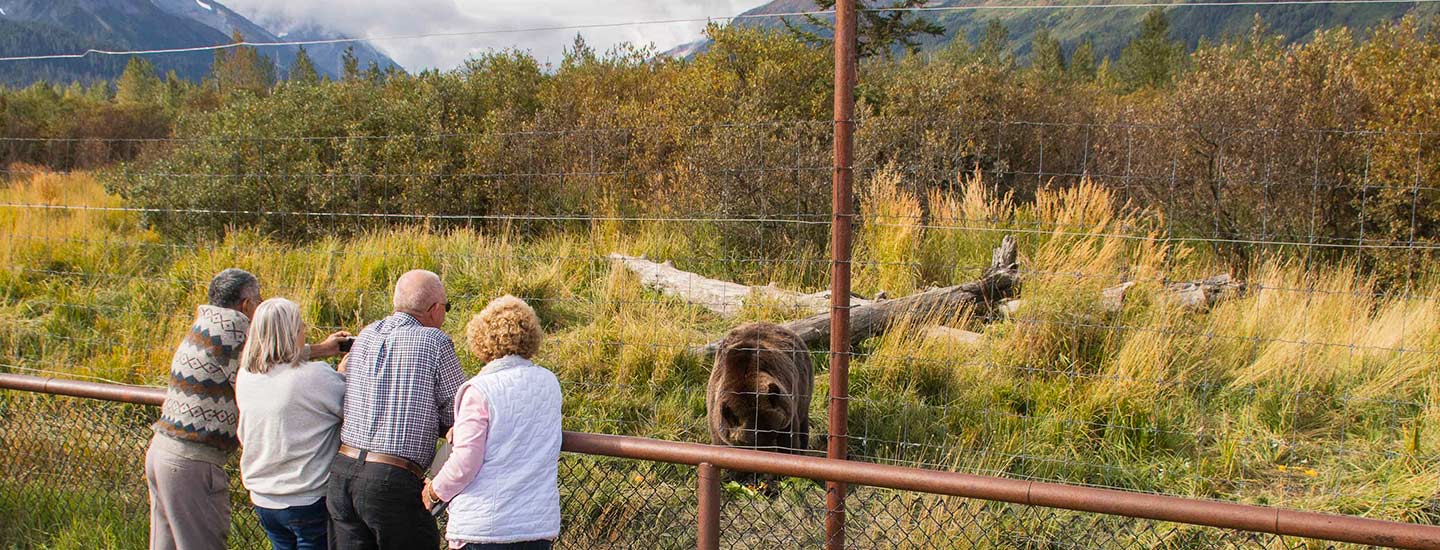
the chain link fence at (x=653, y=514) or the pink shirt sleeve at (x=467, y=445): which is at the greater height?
the pink shirt sleeve at (x=467, y=445)

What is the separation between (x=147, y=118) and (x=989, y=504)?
101 ft

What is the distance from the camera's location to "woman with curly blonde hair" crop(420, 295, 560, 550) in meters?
2.81

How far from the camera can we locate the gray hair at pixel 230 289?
3373 millimetres

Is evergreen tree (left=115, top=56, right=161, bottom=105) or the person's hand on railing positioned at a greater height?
evergreen tree (left=115, top=56, right=161, bottom=105)

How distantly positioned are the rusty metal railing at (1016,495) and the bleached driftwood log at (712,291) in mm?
4139

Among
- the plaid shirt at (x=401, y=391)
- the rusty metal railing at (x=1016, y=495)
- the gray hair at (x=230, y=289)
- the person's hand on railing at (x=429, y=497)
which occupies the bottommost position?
the person's hand on railing at (x=429, y=497)

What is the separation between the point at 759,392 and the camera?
5.11 m

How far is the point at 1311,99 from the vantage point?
→ 10.4 meters

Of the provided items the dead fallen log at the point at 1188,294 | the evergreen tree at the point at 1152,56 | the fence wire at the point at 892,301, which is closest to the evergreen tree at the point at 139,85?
the fence wire at the point at 892,301

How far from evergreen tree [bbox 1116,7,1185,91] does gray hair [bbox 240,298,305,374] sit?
40739 millimetres

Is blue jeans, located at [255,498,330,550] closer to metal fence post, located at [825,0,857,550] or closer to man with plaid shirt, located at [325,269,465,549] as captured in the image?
man with plaid shirt, located at [325,269,465,549]

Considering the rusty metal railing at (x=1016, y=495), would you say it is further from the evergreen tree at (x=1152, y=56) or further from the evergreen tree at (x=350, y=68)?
the evergreen tree at (x=1152, y=56)

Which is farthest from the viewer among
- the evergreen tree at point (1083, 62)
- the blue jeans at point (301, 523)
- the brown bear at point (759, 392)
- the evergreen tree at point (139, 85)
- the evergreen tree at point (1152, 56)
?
the evergreen tree at point (1083, 62)

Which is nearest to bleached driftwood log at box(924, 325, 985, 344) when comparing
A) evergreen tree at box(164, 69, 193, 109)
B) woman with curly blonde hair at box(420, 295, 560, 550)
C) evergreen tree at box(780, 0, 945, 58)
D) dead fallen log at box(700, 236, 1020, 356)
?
dead fallen log at box(700, 236, 1020, 356)
